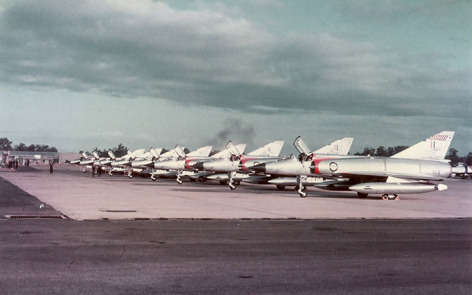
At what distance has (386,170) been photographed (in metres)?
29.2

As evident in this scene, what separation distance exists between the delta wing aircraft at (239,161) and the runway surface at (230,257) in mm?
22290

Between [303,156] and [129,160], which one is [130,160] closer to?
[129,160]

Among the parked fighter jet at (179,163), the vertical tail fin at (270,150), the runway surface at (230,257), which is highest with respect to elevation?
the vertical tail fin at (270,150)

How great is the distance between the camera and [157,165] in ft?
157

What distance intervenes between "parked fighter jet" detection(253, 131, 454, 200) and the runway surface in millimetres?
11889

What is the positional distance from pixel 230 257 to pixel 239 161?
97.3ft

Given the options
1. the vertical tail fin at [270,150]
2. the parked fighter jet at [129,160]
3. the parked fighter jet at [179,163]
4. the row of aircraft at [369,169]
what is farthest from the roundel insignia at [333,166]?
the parked fighter jet at [129,160]

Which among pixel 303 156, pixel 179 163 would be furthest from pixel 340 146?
pixel 179 163

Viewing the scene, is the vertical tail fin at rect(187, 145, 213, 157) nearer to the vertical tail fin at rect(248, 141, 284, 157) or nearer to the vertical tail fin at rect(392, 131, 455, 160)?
the vertical tail fin at rect(248, 141, 284, 157)

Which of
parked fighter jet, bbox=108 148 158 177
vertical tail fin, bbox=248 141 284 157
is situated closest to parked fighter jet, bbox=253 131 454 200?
vertical tail fin, bbox=248 141 284 157

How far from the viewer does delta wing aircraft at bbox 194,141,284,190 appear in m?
38.6

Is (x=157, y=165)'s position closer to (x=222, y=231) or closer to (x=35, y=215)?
(x=35, y=215)

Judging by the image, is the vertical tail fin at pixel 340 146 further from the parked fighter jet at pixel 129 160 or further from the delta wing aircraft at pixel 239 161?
the parked fighter jet at pixel 129 160

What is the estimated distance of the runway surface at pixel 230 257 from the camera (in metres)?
7.41
